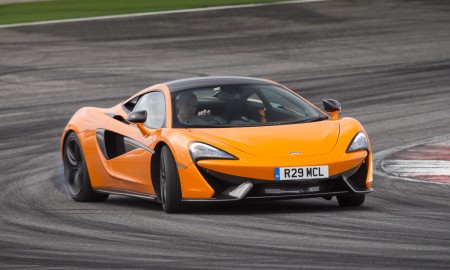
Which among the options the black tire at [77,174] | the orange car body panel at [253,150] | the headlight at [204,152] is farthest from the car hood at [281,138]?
the black tire at [77,174]

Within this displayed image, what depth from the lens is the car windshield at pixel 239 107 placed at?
1097 cm

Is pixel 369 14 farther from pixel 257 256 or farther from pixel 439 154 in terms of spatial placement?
pixel 257 256

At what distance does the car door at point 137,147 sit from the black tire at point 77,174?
56 centimetres

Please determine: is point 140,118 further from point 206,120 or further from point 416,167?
point 416,167

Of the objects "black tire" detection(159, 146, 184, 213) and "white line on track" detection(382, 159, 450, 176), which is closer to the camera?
"black tire" detection(159, 146, 184, 213)

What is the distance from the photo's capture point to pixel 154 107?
455 inches

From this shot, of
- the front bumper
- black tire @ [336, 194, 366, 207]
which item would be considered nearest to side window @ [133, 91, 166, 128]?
the front bumper

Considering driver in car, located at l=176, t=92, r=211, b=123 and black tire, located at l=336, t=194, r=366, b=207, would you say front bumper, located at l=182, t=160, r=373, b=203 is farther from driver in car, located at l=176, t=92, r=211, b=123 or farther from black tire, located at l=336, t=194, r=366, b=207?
driver in car, located at l=176, t=92, r=211, b=123

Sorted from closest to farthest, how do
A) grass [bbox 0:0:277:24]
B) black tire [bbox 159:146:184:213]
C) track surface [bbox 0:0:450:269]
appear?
track surface [bbox 0:0:450:269] < black tire [bbox 159:146:184:213] < grass [bbox 0:0:277:24]

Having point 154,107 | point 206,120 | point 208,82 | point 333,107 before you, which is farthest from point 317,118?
point 154,107

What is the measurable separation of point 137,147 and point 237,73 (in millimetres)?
11780

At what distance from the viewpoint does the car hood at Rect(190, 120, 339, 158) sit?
33.3ft

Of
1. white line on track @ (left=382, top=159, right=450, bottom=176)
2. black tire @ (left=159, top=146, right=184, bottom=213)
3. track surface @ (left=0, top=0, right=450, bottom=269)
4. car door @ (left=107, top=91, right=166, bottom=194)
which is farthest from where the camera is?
white line on track @ (left=382, top=159, right=450, bottom=176)

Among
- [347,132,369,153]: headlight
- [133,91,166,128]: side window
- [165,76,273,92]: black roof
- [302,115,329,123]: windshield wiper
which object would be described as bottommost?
[347,132,369,153]: headlight
